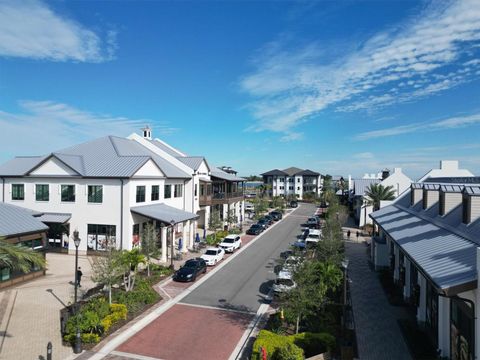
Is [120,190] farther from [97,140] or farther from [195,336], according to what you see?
[195,336]

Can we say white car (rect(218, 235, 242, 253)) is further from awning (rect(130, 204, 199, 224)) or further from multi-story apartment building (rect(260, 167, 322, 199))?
multi-story apartment building (rect(260, 167, 322, 199))

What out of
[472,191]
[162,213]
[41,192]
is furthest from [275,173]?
[472,191]

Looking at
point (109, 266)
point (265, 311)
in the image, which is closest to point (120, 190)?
point (109, 266)

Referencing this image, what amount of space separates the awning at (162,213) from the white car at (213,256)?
3.99m

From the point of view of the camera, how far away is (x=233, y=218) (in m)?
51.8

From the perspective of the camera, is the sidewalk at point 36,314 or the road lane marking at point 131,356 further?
the sidewalk at point 36,314

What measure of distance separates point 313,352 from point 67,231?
2715 centimetres

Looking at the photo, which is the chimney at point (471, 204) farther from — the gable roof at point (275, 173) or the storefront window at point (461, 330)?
the gable roof at point (275, 173)

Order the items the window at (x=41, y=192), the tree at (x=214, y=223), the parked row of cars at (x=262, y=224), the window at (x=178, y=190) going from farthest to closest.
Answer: the parked row of cars at (x=262, y=224) → the tree at (x=214, y=223) → the window at (x=178, y=190) → the window at (x=41, y=192)

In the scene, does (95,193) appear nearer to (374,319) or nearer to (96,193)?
(96,193)

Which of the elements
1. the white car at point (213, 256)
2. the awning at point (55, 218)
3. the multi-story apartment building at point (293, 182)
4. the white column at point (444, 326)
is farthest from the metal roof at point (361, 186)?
the multi-story apartment building at point (293, 182)

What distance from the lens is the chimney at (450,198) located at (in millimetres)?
18172

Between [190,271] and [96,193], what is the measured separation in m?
12.9

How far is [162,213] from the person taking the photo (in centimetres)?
3366
